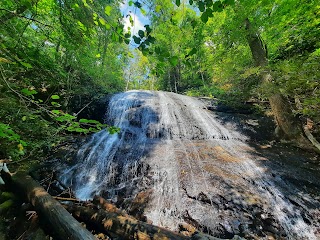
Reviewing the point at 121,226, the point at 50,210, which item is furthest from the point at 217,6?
the point at 50,210

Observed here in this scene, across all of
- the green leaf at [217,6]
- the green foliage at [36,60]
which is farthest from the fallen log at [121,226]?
the green leaf at [217,6]

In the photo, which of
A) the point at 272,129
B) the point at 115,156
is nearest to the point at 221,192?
the point at 115,156

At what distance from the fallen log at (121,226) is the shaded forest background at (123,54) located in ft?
3.97

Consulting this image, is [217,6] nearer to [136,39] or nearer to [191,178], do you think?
[136,39]

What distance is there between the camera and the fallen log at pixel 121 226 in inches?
83.8

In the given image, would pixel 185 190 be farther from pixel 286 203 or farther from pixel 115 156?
pixel 115 156

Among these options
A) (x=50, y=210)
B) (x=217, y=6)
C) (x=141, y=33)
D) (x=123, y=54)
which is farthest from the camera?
(x=50, y=210)

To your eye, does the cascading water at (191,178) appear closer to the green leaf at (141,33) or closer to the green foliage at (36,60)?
the green foliage at (36,60)

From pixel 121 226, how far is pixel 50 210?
893 millimetres

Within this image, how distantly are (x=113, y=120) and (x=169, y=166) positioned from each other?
174 inches

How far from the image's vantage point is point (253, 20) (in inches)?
291

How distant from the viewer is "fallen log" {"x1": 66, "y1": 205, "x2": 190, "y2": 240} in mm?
2129

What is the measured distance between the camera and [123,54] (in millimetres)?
1847

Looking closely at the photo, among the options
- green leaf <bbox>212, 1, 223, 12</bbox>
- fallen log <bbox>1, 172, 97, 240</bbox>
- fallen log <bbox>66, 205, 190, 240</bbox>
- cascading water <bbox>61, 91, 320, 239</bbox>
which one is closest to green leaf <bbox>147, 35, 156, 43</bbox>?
green leaf <bbox>212, 1, 223, 12</bbox>
